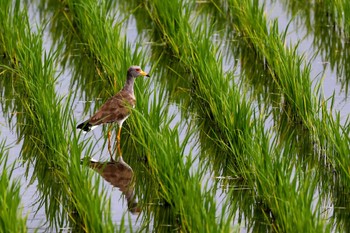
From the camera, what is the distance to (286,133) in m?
8.14

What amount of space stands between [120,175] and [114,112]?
47 cm

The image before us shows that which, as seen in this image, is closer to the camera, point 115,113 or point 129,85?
point 115,113

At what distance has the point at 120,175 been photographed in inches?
289

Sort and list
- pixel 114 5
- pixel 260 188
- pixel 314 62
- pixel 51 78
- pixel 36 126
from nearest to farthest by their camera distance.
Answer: pixel 260 188
pixel 36 126
pixel 51 78
pixel 314 62
pixel 114 5

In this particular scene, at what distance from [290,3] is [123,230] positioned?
22.1 ft

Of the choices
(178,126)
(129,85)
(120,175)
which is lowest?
(120,175)

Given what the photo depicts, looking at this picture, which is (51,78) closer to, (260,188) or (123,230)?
Result: (260,188)

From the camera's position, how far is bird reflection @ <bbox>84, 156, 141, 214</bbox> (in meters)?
6.98

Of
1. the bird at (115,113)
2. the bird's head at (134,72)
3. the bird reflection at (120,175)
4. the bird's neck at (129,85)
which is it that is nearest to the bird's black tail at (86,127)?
the bird at (115,113)

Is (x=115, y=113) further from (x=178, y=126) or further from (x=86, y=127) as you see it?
(x=178, y=126)

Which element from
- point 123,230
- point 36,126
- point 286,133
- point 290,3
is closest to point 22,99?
point 36,126

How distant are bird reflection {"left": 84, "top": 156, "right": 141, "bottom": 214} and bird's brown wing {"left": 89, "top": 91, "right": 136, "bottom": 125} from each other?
225 millimetres

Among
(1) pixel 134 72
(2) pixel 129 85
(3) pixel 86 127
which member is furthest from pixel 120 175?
(1) pixel 134 72

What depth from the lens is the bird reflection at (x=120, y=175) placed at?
6.98 m
